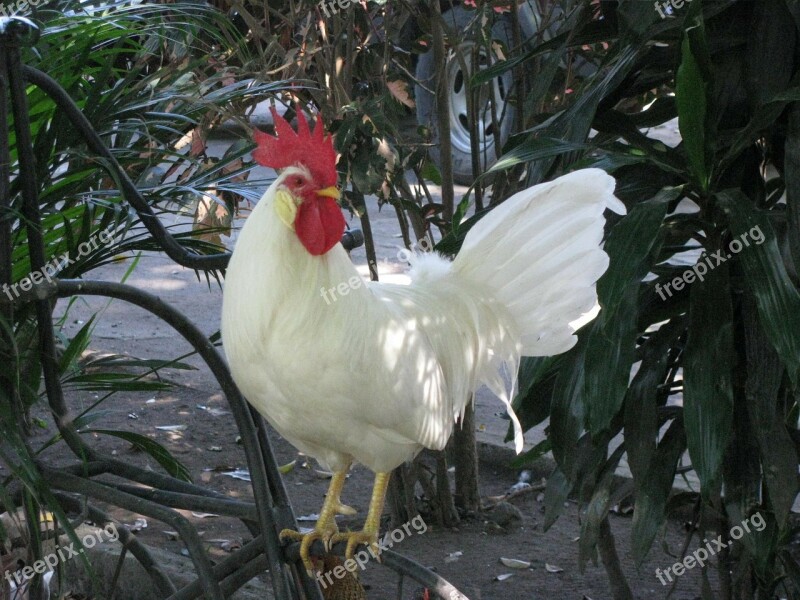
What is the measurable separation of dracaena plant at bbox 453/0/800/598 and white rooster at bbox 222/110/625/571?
16 cm

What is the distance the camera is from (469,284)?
2346mm

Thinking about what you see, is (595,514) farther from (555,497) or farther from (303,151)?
(303,151)

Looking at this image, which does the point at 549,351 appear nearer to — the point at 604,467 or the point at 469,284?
the point at 469,284

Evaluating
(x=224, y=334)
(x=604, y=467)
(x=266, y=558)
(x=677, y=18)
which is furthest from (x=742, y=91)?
(x=266, y=558)

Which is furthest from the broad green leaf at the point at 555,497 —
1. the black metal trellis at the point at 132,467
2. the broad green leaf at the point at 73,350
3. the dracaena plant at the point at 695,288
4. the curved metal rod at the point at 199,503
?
the broad green leaf at the point at 73,350

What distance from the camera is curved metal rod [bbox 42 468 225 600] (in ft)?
6.07

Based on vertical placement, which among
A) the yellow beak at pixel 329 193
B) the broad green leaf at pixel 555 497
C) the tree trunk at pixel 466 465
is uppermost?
the yellow beak at pixel 329 193

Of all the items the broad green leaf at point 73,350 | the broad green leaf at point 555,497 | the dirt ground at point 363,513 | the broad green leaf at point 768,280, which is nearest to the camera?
the broad green leaf at point 768,280

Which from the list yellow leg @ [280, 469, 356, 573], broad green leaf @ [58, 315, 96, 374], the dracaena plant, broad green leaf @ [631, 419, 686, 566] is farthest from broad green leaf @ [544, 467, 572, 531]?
broad green leaf @ [58, 315, 96, 374]

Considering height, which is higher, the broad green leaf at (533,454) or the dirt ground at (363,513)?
the broad green leaf at (533,454)

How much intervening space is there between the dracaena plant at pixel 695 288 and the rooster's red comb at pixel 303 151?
1.76ft

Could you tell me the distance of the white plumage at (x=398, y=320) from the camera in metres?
1.96

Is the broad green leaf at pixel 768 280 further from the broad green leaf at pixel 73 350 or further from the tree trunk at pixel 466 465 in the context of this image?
the tree trunk at pixel 466 465

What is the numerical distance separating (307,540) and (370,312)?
0.53m
